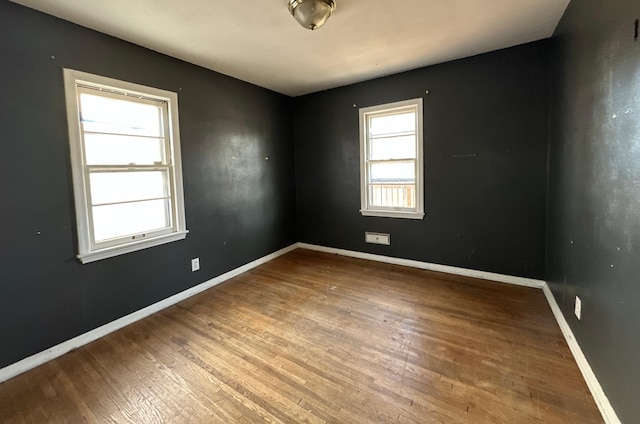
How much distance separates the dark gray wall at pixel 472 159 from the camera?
291cm

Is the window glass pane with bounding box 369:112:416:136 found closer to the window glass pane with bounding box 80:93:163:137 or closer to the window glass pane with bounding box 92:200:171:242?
the window glass pane with bounding box 80:93:163:137

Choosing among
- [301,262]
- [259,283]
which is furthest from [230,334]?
[301,262]

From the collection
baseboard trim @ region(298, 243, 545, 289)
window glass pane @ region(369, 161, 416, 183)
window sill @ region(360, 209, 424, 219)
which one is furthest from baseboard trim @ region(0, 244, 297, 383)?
window glass pane @ region(369, 161, 416, 183)

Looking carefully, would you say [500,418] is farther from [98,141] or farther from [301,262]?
[98,141]

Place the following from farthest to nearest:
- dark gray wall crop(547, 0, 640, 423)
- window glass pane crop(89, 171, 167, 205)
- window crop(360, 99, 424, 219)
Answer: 1. window crop(360, 99, 424, 219)
2. window glass pane crop(89, 171, 167, 205)
3. dark gray wall crop(547, 0, 640, 423)

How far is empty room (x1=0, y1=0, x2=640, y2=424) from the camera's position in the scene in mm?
1588

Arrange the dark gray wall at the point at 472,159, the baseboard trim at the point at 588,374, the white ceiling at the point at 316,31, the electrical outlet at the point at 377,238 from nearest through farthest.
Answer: the baseboard trim at the point at 588,374, the white ceiling at the point at 316,31, the dark gray wall at the point at 472,159, the electrical outlet at the point at 377,238

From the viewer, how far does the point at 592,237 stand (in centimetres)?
171

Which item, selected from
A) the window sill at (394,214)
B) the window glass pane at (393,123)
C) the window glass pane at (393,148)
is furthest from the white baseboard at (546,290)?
the window glass pane at (393,123)

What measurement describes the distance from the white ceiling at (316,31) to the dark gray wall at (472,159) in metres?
0.28

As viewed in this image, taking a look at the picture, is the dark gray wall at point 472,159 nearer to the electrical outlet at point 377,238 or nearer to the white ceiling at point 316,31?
the electrical outlet at point 377,238

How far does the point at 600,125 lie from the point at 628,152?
417 millimetres

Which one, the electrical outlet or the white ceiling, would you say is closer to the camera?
the white ceiling

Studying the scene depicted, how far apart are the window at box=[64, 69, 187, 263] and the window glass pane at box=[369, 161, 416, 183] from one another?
2501mm
